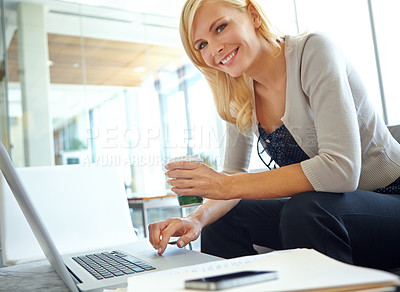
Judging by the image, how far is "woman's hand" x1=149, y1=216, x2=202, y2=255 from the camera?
0.94 metres

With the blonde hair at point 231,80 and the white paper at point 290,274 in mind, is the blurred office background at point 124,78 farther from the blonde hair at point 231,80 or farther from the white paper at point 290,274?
the white paper at point 290,274

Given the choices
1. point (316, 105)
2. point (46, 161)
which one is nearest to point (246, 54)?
point (316, 105)

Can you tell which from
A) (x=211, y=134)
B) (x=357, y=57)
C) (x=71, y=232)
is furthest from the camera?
(x=211, y=134)

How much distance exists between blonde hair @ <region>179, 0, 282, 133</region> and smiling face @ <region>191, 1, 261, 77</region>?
0.07 ft

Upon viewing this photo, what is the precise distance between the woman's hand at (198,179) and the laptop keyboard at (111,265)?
225mm

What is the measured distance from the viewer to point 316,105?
41.1 inches

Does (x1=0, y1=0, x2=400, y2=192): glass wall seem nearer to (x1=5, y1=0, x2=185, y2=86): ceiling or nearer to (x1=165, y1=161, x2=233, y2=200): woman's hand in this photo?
(x1=5, y1=0, x2=185, y2=86): ceiling

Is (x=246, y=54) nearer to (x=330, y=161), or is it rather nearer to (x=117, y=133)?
(x=330, y=161)

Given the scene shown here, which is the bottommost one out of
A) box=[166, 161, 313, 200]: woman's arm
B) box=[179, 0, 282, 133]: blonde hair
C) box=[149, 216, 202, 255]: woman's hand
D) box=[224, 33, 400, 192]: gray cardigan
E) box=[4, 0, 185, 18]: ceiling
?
box=[149, 216, 202, 255]: woman's hand

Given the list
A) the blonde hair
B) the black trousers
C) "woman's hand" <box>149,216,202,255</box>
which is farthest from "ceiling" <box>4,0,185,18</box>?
the black trousers

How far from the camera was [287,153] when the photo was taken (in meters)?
1.26

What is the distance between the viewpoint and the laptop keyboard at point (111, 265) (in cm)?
71

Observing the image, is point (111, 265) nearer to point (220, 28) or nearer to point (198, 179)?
point (198, 179)

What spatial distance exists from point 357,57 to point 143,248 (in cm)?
368
